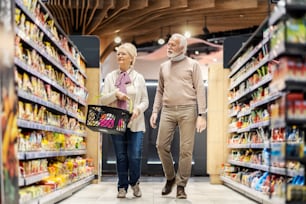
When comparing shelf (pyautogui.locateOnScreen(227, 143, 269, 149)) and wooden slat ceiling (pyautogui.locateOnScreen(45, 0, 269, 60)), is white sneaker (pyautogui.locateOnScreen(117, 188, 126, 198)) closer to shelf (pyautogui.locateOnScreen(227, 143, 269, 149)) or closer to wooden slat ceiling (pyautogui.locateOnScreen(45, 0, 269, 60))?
shelf (pyautogui.locateOnScreen(227, 143, 269, 149))

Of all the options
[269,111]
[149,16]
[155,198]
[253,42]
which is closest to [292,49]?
[269,111]

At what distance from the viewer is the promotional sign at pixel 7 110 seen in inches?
98.1

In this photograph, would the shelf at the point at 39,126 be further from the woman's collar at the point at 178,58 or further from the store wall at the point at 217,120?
the store wall at the point at 217,120

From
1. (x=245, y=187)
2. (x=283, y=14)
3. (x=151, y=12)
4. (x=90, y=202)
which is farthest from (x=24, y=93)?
(x=151, y=12)

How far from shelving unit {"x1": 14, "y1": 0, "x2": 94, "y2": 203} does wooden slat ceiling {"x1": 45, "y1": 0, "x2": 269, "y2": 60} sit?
3963 mm

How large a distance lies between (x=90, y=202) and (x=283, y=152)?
2623 millimetres

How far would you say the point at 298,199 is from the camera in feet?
7.52

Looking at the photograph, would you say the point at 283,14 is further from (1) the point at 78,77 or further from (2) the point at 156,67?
(2) the point at 156,67

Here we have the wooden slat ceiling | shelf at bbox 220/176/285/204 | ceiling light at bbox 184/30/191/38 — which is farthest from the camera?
ceiling light at bbox 184/30/191/38

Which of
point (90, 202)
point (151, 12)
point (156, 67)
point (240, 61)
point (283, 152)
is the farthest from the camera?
point (156, 67)

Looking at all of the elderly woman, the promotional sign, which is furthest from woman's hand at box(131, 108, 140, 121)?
the promotional sign

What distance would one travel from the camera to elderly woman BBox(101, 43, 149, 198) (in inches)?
184

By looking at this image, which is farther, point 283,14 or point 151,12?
point 151,12

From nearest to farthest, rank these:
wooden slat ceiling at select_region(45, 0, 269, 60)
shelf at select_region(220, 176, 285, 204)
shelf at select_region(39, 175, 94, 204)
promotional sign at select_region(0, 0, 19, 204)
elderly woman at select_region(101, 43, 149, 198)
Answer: promotional sign at select_region(0, 0, 19, 204), shelf at select_region(39, 175, 94, 204), shelf at select_region(220, 176, 285, 204), elderly woman at select_region(101, 43, 149, 198), wooden slat ceiling at select_region(45, 0, 269, 60)
